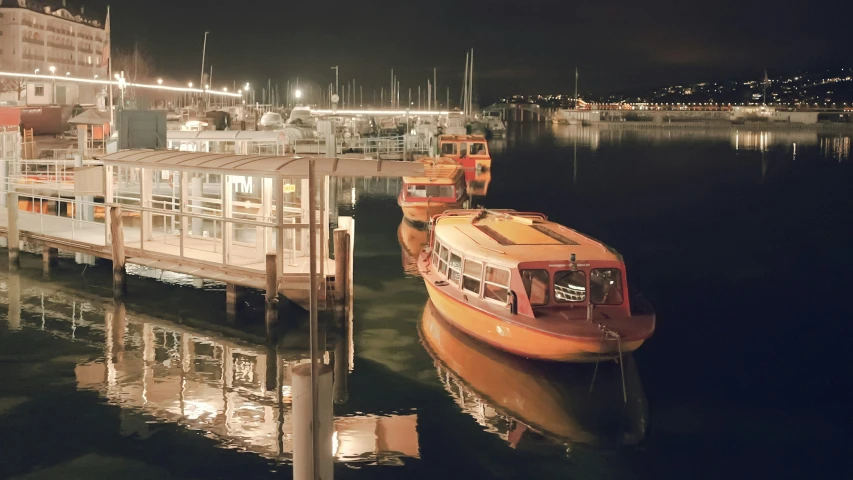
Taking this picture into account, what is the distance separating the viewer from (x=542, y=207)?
52.6 m

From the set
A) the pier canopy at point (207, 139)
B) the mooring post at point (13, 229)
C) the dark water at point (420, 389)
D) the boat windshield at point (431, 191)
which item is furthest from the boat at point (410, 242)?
the mooring post at point (13, 229)

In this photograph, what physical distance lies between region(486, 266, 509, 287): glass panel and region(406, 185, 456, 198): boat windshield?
2146 cm

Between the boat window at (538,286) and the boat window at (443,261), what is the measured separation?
341cm

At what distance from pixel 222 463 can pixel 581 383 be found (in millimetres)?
7457

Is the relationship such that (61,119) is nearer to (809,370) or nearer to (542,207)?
(542,207)

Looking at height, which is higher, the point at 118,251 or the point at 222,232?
the point at 222,232

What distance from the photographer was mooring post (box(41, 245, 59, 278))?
25500 mm

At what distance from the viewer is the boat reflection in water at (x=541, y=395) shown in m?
15.0

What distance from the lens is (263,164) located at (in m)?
18.4

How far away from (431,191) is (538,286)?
22489 millimetres

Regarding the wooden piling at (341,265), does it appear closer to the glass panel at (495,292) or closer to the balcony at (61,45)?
the glass panel at (495,292)

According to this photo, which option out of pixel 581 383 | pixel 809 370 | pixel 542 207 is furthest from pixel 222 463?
pixel 542 207

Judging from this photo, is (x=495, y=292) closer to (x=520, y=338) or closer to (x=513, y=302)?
(x=513, y=302)

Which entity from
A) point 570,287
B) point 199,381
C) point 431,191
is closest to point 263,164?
point 199,381
